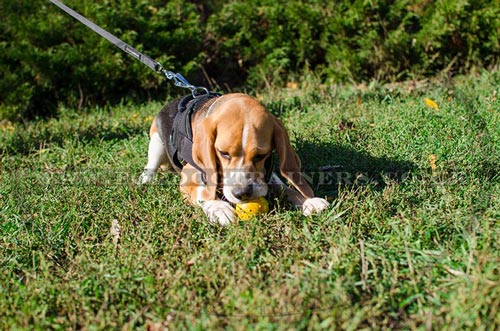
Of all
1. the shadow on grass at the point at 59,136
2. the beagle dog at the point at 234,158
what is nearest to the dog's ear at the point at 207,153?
the beagle dog at the point at 234,158

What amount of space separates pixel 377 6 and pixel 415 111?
7.81 ft

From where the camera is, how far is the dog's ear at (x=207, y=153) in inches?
144

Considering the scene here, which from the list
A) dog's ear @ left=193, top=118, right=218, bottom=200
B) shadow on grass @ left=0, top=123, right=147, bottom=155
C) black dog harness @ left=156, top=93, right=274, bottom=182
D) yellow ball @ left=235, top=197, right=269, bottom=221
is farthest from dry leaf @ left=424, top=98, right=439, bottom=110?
shadow on grass @ left=0, top=123, right=147, bottom=155

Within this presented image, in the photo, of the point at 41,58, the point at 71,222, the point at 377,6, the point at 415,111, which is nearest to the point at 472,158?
the point at 415,111

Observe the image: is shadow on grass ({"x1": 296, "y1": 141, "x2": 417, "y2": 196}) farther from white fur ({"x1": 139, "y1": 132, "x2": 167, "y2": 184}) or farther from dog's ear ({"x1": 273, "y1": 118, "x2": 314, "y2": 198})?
white fur ({"x1": 139, "y1": 132, "x2": 167, "y2": 184})

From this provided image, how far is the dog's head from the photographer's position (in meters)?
3.55

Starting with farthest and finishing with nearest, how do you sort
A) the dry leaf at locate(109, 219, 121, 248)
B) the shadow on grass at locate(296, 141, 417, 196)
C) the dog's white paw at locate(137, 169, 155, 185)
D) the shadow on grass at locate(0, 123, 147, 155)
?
the shadow on grass at locate(0, 123, 147, 155)
the dog's white paw at locate(137, 169, 155, 185)
the shadow on grass at locate(296, 141, 417, 196)
the dry leaf at locate(109, 219, 121, 248)

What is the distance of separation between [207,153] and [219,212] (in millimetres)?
414

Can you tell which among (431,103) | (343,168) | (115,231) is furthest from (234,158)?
(431,103)

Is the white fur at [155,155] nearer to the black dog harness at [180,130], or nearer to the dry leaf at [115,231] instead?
the black dog harness at [180,130]

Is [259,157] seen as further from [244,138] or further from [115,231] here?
[115,231]

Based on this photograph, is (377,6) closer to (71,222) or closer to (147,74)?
(147,74)

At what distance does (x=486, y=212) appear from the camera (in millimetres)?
3344

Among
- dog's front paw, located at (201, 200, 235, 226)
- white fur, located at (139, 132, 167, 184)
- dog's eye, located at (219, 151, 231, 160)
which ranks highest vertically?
dog's eye, located at (219, 151, 231, 160)
